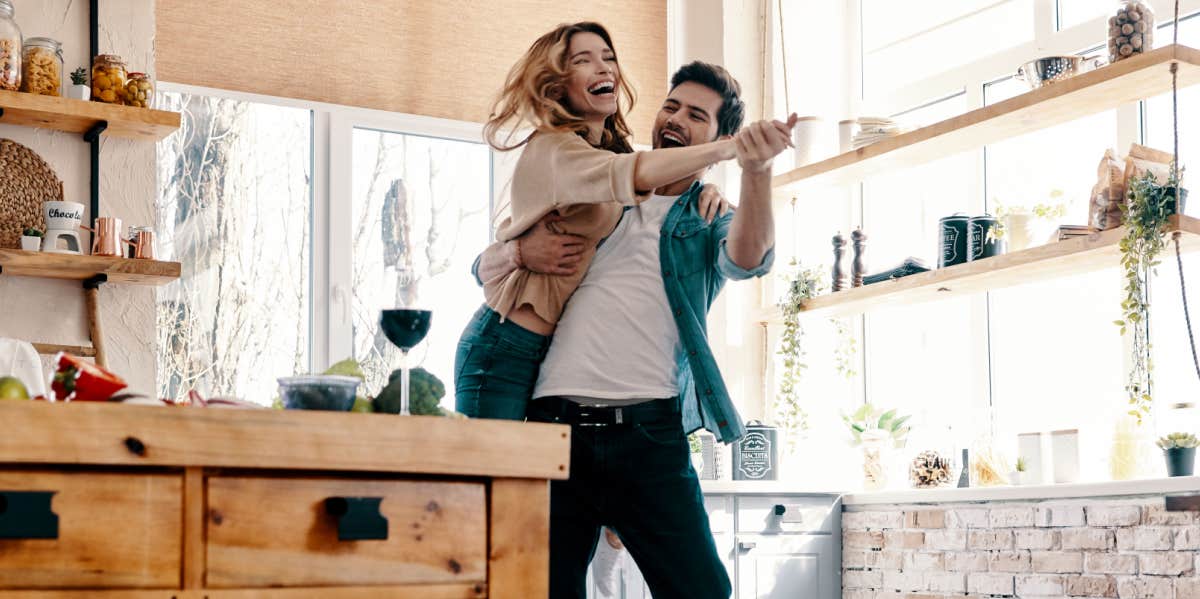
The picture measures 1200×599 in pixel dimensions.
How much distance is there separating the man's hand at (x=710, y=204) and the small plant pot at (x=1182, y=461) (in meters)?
1.57

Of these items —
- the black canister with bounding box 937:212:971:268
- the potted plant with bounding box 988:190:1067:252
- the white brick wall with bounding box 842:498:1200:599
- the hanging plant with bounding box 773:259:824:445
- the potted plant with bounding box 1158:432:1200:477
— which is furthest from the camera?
the hanging plant with bounding box 773:259:824:445

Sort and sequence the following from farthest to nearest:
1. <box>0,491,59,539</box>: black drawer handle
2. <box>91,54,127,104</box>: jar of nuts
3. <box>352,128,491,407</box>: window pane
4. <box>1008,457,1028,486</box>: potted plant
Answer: <box>352,128,491,407</box>: window pane → <box>1008,457,1028,486</box>: potted plant → <box>91,54,127,104</box>: jar of nuts → <box>0,491,59,539</box>: black drawer handle

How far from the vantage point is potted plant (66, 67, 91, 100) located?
3613mm

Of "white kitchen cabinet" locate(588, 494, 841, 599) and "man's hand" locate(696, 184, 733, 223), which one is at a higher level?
"man's hand" locate(696, 184, 733, 223)

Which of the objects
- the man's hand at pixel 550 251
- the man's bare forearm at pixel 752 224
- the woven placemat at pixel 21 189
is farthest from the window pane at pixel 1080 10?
the woven placemat at pixel 21 189

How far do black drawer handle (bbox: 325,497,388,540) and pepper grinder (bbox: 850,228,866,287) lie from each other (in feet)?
11.0

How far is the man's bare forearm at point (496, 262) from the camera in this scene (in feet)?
7.51

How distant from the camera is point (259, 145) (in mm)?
4484

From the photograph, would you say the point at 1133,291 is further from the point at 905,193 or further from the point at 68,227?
the point at 68,227

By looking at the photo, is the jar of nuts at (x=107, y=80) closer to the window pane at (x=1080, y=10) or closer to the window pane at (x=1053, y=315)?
the window pane at (x=1053, y=315)

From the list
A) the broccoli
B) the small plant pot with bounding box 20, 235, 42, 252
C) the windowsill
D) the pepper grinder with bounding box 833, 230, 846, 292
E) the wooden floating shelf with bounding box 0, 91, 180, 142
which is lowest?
the windowsill

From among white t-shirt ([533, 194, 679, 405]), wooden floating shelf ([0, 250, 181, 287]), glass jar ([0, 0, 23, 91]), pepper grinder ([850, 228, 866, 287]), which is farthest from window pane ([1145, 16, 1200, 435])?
glass jar ([0, 0, 23, 91])

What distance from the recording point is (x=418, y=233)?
185 inches

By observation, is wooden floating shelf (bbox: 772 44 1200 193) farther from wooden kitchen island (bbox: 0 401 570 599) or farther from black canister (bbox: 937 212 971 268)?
wooden kitchen island (bbox: 0 401 570 599)
